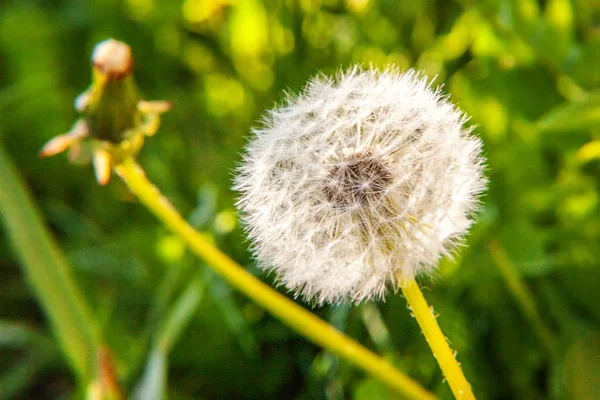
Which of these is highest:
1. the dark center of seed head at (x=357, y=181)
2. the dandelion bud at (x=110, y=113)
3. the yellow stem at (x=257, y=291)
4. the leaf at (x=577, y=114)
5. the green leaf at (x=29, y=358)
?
the leaf at (x=577, y=114)

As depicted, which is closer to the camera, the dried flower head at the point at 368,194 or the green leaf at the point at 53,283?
the dried flower head at the point at 368,194

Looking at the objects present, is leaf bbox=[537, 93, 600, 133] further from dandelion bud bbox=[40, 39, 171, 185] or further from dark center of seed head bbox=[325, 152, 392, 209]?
dandelion bud bbox=[40, 39, 171, 185]

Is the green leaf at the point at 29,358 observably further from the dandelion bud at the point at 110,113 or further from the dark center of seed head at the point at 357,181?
the dark center of seed head at the point at 357,181

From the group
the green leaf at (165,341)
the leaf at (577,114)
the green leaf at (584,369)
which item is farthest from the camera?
the green leaf at (165,341)

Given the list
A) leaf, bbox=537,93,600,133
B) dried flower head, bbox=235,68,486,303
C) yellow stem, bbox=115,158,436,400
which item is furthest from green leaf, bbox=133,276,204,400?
leaf, bbox=537,93,600,133

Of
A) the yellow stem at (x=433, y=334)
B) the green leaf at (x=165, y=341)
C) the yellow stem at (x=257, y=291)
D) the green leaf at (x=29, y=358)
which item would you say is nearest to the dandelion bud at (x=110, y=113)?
the yellow stem at (x=257, y=291)

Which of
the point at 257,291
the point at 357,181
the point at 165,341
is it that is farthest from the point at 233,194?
the point at 357,181

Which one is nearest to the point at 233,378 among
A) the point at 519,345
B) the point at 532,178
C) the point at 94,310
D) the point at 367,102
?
the point at 94,310

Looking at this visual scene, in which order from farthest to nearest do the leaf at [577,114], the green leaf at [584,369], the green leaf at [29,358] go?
1. the green leaf at [29,358]
2. the leaf at [577,114]
3. the green leaf at [584,369]
